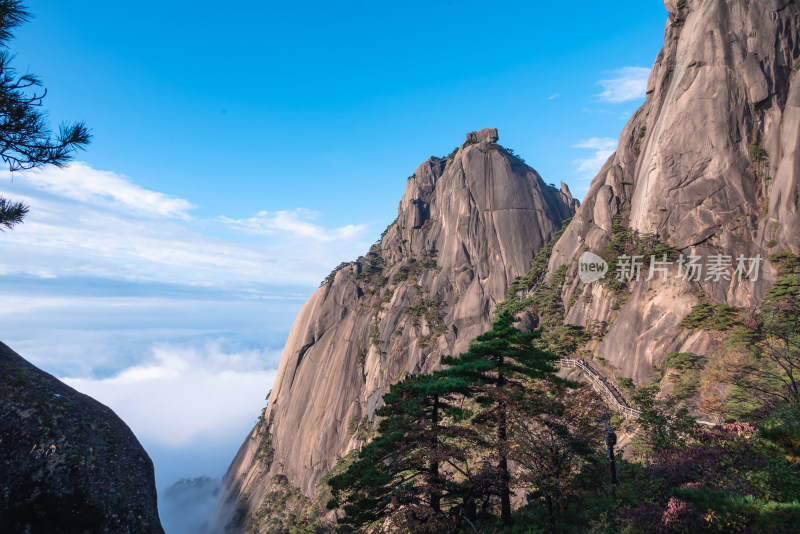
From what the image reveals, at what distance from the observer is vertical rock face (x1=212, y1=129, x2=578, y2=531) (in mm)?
51250

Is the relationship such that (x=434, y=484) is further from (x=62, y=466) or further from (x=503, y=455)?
(x=62, y=466)

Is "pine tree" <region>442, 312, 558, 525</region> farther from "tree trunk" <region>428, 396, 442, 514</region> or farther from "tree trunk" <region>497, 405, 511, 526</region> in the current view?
"tree trunk" <region>428, 396, 442, 514</region>

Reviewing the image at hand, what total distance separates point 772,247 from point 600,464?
910 inches

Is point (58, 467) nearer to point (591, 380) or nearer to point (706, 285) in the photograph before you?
point (591, 380)

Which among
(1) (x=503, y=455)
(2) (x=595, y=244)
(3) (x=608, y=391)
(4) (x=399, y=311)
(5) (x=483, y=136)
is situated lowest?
(3) (x=608, y=391)

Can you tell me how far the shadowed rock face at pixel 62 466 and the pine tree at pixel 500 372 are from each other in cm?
861

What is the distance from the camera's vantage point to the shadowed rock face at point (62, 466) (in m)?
5.20

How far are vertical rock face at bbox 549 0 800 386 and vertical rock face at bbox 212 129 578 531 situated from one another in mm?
19031

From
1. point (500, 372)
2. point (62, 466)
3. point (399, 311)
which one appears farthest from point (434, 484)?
point (399, 311)

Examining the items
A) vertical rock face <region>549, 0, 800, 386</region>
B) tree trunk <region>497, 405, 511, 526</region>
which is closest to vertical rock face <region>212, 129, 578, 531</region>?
vertical rock face <region>549, 0, 800, 386</region>

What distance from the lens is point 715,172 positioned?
30.5 metres

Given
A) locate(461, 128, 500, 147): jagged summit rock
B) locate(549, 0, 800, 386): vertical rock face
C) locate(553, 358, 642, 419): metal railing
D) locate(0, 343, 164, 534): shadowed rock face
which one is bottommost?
locate(553, 358, 642, 419): metal railing

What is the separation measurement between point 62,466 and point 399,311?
50.7 meters

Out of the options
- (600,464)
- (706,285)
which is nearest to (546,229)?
(706,285)
